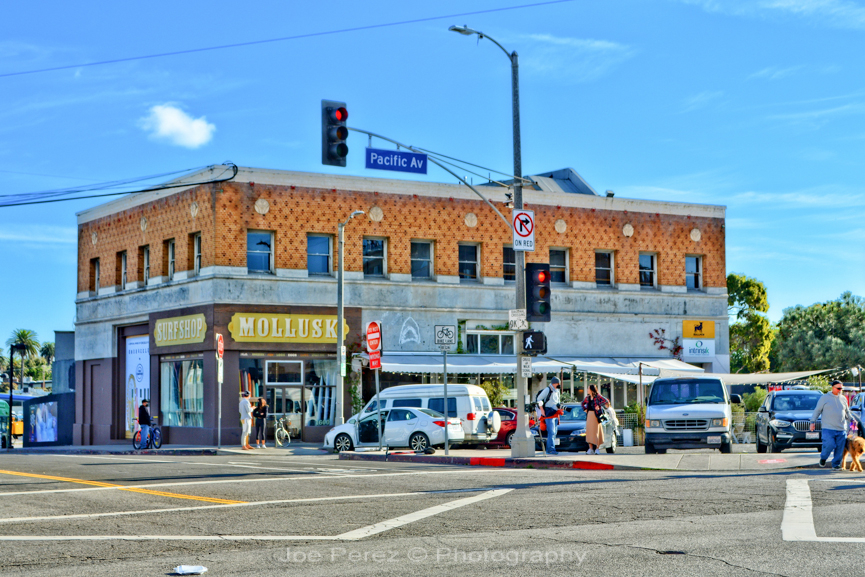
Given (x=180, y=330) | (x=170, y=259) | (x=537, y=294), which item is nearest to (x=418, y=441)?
(x=537, y=294)

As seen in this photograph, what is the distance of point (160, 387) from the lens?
37875mm

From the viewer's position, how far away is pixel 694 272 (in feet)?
141

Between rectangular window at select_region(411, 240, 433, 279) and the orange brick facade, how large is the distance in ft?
1.48

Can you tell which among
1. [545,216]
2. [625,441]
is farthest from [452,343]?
[545,216]

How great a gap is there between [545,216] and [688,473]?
22834 mm

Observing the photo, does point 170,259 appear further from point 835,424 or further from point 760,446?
point 835,424

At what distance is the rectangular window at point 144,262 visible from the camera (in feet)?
129

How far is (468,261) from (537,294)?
17.4m

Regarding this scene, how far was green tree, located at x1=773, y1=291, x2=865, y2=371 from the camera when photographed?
67.1 m

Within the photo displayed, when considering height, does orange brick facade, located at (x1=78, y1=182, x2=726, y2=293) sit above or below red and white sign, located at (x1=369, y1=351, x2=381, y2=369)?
above

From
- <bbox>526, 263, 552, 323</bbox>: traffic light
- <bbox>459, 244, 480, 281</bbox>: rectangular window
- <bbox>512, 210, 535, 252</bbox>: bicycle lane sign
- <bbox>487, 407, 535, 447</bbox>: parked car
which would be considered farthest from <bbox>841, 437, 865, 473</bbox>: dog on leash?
<bbox>459, 244, 480, 281</bbox>: rectangular window

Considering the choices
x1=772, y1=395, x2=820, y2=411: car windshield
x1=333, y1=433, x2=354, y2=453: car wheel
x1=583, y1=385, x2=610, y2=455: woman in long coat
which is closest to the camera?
x1=583, y1=385, x2=610, y2=455: woman in long coat

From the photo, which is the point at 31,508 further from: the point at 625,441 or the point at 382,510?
the point at 625,441

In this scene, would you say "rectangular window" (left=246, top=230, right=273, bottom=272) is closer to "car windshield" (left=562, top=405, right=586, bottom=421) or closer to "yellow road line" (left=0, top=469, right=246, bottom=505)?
"car windshield" (left=562, top=405, right=586, bottom=421)
